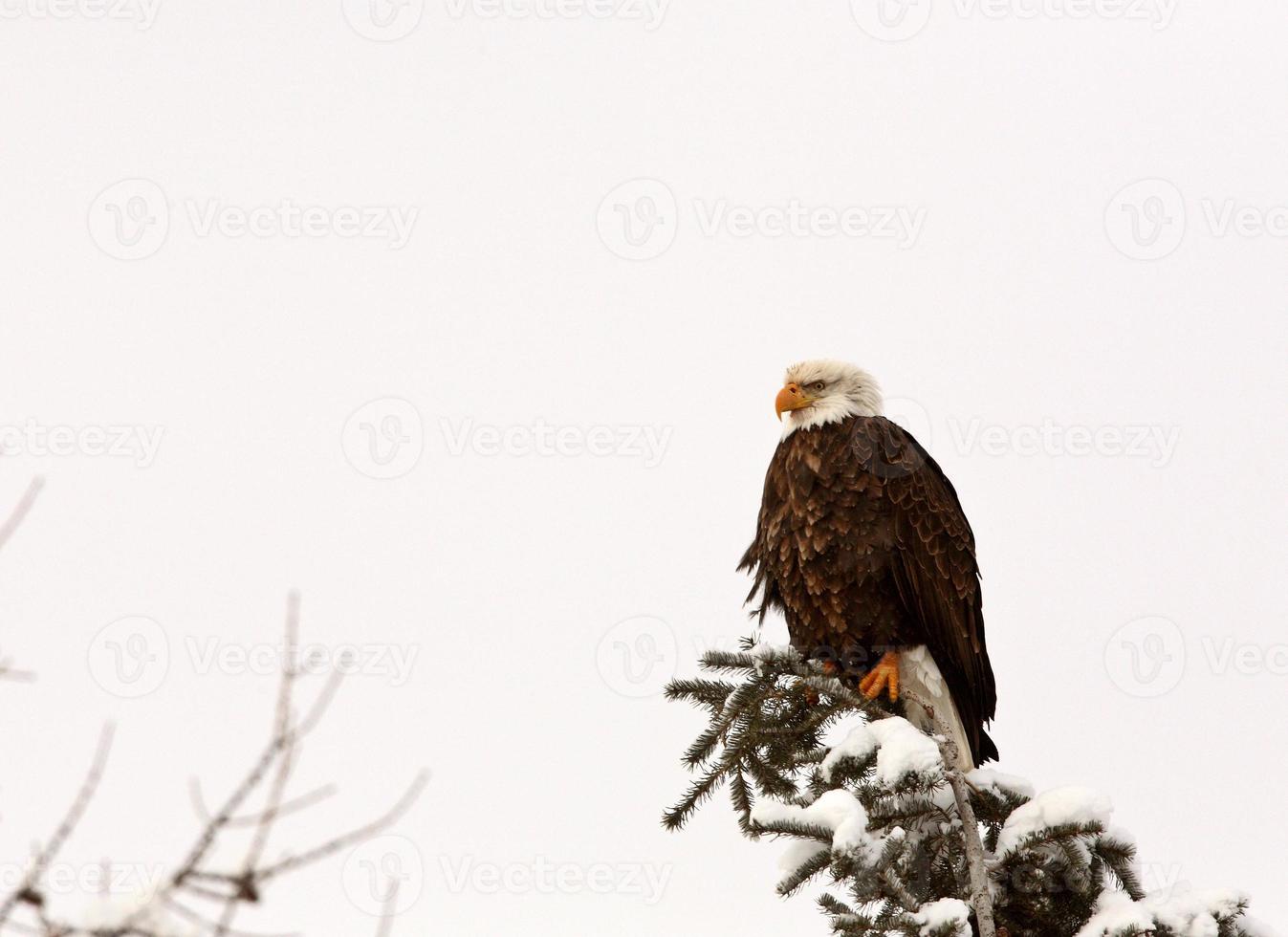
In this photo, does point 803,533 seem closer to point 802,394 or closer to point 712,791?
point 802,394

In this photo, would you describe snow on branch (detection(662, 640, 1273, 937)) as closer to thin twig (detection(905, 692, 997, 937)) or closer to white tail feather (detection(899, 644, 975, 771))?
thin twig (detection(905, 692, 997, 937))

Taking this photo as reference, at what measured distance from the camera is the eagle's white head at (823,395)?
5328mm

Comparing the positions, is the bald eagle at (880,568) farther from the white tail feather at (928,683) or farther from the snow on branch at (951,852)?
the snow on branch at (951,852)

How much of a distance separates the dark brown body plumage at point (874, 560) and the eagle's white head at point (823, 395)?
12 centimetres

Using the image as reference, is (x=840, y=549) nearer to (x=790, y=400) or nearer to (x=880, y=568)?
(x=880, y=568)

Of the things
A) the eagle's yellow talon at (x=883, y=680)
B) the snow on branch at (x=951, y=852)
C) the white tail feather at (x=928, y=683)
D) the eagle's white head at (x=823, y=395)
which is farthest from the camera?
the eagle's white head at (x=823, y=395)

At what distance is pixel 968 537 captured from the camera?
5.28 metres

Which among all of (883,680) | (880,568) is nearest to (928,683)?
(883,680)

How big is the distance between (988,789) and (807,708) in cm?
59

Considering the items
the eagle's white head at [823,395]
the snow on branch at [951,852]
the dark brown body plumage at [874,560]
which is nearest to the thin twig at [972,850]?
the snow on branch at [951,852]

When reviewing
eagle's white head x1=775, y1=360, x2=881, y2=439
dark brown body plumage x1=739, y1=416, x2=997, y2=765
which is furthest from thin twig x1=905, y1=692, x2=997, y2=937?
eagle's white head x1=775, y1=360, x2=881, y2=439

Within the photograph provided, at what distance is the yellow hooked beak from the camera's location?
17.5ft

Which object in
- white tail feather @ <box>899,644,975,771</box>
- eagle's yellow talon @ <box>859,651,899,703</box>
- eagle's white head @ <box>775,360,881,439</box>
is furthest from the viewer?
eagle's white head @ <box>775,360,881,439</box>

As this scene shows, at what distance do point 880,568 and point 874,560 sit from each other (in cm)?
4
